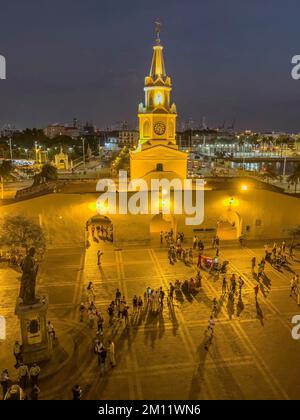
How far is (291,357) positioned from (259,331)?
2.21 m

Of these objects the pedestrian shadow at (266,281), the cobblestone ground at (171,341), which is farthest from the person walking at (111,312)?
the pedestrian shadow at (266,281)

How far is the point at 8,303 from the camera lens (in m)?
20.8

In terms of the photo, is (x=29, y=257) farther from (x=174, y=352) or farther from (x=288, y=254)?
(x=288, y=254)

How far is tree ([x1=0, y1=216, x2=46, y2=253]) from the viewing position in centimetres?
2533

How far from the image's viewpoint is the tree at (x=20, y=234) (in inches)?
997

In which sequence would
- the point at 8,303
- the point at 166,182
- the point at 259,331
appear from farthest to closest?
1. the point at 166,182
2. the point at 8,303
3. the point at 259,331

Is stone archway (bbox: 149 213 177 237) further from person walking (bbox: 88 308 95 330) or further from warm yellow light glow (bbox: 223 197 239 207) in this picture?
person walking (bbox: 88 308 95 330)

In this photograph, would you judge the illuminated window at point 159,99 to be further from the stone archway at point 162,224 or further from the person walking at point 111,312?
the person walking at point 111,312

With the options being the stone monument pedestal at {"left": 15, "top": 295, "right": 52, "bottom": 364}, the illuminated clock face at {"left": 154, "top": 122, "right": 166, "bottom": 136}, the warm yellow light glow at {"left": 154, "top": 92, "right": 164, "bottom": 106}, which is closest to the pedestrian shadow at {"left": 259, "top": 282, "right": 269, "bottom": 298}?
the stone monument pedestal at {"left": 15, "top": 295, "right": 52, "bottom": 364}

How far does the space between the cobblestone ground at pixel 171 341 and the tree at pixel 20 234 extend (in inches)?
74.7

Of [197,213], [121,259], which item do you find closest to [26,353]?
[121,259]

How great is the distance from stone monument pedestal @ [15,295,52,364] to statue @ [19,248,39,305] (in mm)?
282

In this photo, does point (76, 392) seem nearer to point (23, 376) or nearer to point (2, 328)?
point (23, 376)

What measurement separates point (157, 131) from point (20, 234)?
68.4 ft
